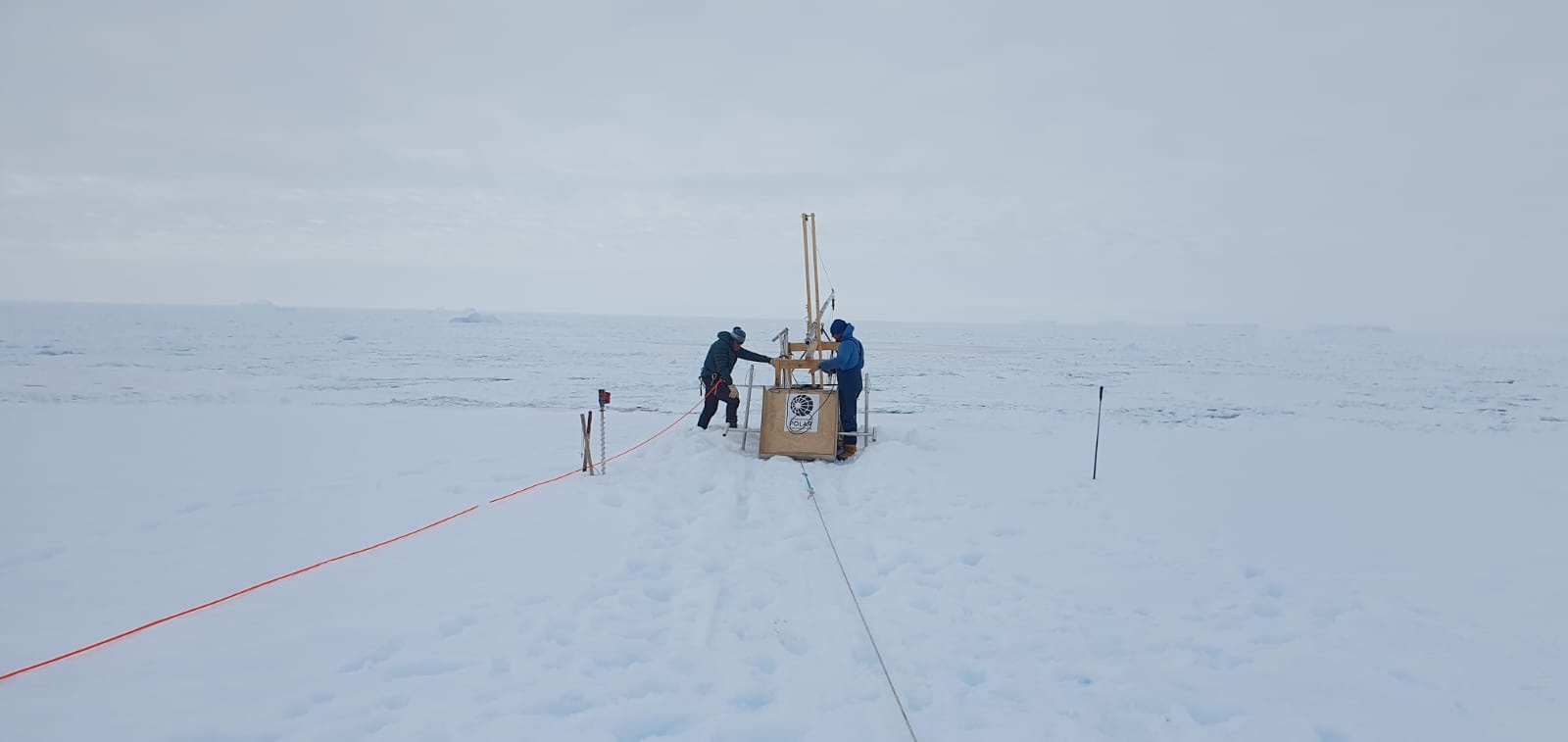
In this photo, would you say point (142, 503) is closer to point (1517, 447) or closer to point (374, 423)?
point (374, 423)


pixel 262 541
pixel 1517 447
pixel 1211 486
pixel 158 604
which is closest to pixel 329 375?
pixel 262 541

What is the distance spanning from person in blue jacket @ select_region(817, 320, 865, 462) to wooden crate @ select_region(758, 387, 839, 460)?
9.4 inches

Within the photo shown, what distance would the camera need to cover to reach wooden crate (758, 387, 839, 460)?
7.97m

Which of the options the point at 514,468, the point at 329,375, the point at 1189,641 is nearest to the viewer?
the point at 1189,641

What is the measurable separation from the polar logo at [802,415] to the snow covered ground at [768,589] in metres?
0.51

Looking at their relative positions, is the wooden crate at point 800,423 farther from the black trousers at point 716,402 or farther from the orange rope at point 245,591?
the orange rope at point 245,591

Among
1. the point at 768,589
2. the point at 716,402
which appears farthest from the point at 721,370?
the point at 768,589

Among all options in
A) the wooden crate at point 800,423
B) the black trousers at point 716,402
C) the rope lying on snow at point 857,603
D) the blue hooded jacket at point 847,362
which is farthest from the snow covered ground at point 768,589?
the blue hooded jacket at point 847,362

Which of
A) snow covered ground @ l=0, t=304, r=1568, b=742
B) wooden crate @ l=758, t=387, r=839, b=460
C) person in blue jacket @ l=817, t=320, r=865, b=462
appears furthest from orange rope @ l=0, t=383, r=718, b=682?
person in blue jacket @ l=817, t=320, r=865, b=462

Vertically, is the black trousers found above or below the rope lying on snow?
above

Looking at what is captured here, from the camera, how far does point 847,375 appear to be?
829 cm

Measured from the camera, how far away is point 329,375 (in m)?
19.9

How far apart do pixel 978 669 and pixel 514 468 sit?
5721 millimetres

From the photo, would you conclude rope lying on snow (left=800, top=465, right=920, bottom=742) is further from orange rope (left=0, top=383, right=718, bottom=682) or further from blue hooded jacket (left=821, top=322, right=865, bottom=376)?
orange rope (left=0, top=383, right=718, bottom=682)
